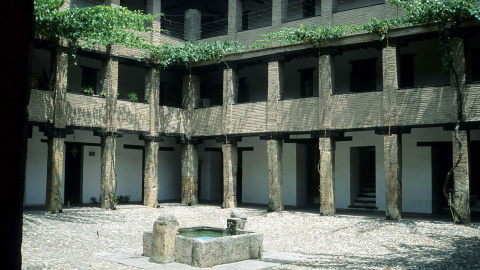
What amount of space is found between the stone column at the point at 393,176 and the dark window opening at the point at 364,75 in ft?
11.7

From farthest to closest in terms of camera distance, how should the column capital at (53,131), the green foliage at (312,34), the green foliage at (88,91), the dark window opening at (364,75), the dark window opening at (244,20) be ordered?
the dark window opening at (244,20), the dark window opening at (364,75), the green foliage at (88,91), the green foliage at (312,34), the column capital at (53,131)

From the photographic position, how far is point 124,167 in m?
21.3

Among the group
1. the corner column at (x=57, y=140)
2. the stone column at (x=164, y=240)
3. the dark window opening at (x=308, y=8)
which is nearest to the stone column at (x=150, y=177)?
the corner column at (x=57, y=140)

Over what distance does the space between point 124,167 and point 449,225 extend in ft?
46.3

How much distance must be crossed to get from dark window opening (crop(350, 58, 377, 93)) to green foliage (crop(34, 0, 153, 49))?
8.68 m

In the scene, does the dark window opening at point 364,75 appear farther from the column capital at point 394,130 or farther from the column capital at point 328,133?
the column capital at point 394,130

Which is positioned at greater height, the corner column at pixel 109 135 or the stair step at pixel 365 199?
the corner column at pixel 109 135

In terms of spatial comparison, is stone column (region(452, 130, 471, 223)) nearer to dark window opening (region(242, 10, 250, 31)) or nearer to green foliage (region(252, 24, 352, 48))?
green foliage (region(252, 24, 352, 48))

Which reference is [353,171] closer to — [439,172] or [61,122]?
[439,172]

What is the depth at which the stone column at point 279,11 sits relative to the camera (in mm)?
19656

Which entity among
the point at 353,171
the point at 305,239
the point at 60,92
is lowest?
the point at 305,239

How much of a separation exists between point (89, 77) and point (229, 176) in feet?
24.6

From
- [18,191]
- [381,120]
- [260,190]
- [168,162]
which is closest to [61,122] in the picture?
[168,162]

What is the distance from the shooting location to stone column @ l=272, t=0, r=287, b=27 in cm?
1966
